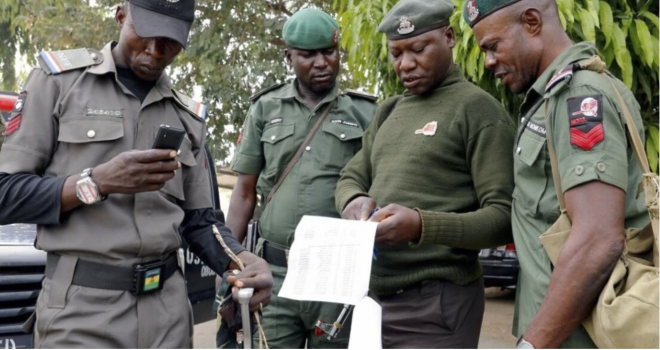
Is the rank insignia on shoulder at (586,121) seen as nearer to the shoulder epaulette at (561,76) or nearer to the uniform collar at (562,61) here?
the shoulder epaulette at (561,76)

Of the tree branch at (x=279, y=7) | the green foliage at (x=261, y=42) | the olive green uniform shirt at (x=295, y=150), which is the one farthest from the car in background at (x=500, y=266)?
the olive green uniform shirt at (x=295, y=150)

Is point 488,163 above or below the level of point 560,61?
below

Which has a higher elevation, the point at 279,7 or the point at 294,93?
the point at 294,93

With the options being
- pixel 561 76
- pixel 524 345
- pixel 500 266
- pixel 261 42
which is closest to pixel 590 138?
pixel 561 76

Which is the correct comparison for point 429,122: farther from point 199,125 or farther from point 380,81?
point 380,81

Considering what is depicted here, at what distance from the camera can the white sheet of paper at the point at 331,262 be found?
2635mm

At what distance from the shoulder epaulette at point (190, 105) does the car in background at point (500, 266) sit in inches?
228

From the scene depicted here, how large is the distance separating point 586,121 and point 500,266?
20.6 ft

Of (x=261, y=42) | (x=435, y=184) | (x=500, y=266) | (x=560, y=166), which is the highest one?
(x=560, y=166)

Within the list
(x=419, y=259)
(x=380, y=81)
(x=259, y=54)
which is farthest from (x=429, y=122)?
(x=259, y=54)

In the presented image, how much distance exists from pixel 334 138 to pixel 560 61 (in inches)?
58.7

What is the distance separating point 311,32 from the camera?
373 centimetres

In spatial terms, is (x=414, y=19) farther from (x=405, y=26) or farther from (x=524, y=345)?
(x=524, y=345)

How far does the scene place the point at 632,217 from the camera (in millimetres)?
2324
